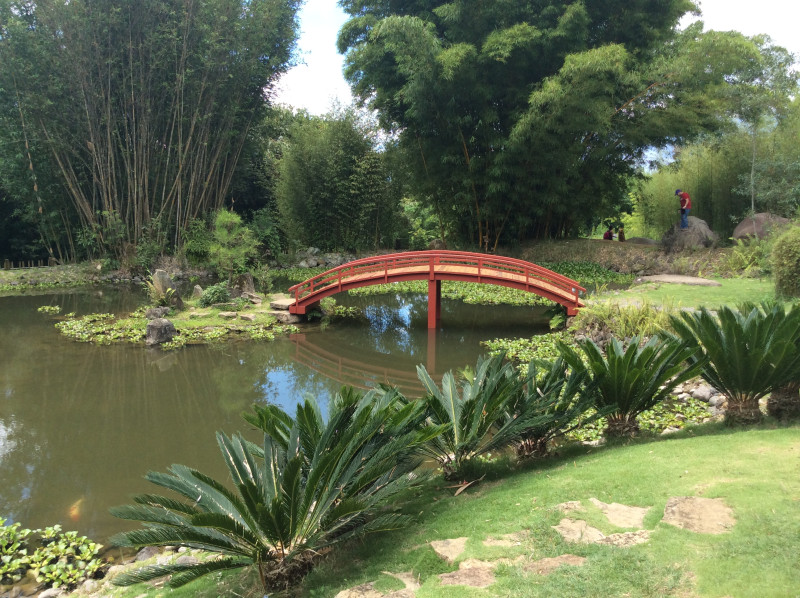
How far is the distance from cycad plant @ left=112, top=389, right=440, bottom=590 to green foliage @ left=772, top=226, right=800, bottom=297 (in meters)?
7.75

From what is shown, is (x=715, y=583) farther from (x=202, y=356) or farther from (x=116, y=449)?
(x=202, y=356)

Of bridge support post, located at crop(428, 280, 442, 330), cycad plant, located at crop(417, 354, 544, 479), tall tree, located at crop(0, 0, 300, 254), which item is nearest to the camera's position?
cycad plant, located at crop(417, 354, 544, 479)

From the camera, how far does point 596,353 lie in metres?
4.07

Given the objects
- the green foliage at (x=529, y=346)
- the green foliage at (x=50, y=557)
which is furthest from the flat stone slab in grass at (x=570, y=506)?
the green foliage at (x=529, y=346)

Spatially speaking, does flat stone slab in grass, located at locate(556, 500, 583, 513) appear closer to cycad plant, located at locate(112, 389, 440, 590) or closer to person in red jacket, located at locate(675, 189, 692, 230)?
cycad plant, located at locate(112, 389, 440, 590)

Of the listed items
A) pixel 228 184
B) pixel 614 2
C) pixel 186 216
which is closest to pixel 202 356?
pixel 186 216

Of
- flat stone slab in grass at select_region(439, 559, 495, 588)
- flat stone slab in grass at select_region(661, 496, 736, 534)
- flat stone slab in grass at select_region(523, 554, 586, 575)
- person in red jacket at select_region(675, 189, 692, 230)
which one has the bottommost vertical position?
flat stone slab in grass at select_region(439, 559, 495, 588)

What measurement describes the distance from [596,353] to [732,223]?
617 inches

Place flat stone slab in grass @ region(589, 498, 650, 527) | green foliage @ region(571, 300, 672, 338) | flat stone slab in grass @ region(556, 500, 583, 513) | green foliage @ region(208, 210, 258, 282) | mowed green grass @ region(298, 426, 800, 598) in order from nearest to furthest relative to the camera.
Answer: mowed green grass @ region(298, 426, 800, 598) < flat stone slab in grass @ region(589, 498, 650, 527) < flat stone slab in grass @ region(556, 500, 583, 513) < green foliage @ region(571, 300, 672, 338) < green foliage @ region(208, 210, 258, 282)

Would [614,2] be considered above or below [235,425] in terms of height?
above

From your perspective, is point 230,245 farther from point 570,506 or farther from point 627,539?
point 627,539

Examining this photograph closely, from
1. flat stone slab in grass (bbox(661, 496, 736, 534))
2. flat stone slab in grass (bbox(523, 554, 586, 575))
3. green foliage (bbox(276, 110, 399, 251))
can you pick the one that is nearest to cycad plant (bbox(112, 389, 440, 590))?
flat stone slab in grass (bbox(523, 554, 586, 575))

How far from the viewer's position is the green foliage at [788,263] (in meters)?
8.26

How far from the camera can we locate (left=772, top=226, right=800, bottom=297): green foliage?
826 cm
